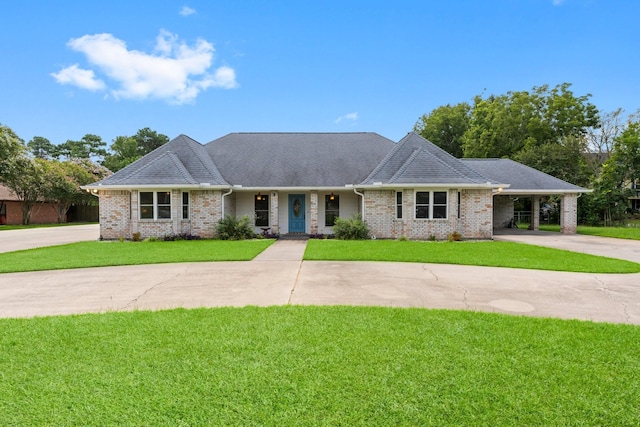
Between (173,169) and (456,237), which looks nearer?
(456,237)

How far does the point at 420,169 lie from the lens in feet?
50.4

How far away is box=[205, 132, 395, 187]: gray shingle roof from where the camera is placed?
17.3 meters

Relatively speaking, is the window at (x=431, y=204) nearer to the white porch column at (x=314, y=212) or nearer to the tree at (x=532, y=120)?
the white porch column at (x=314, y=212)

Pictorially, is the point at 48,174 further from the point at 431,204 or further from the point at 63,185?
the point at 431,204

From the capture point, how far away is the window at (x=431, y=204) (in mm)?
15141

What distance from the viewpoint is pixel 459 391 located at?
2.80 metres

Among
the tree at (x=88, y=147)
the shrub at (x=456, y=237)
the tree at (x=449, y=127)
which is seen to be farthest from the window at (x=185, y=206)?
the tree at (x=88, y=147)

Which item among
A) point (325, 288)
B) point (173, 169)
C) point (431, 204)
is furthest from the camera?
point (173, 169)

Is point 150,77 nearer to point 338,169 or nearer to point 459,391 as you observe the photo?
point 338,169

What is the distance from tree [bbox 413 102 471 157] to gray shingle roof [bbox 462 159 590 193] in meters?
19.8

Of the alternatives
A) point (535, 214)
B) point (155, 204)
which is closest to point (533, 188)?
point (535, 214)

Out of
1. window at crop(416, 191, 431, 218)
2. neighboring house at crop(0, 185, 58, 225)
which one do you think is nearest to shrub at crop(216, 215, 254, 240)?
window at crop(416, 191, 431, 218)

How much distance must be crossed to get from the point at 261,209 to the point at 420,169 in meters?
8.52

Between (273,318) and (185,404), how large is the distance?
199 centimetres
